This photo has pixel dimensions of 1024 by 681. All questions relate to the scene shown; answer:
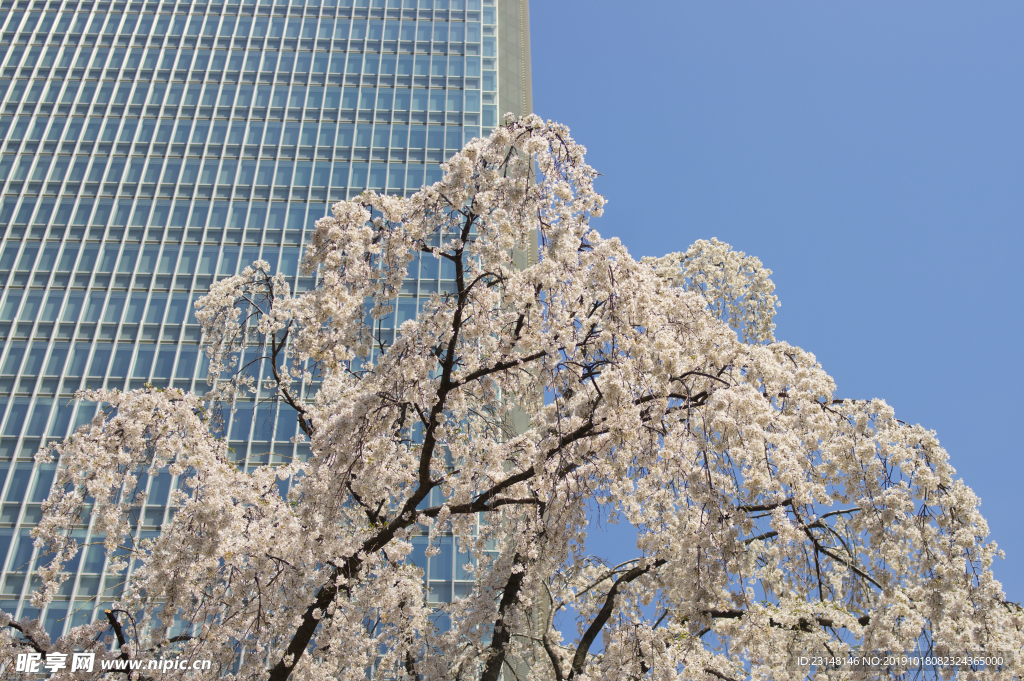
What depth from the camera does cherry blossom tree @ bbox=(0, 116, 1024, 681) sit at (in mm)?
7008

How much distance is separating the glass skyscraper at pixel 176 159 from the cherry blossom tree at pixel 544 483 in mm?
15600

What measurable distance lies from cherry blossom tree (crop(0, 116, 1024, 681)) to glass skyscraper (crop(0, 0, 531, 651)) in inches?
614

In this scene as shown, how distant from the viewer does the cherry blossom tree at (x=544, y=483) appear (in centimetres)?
701

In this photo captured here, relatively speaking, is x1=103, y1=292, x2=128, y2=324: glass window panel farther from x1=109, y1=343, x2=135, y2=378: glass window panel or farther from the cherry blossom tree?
the cherry blossom tree

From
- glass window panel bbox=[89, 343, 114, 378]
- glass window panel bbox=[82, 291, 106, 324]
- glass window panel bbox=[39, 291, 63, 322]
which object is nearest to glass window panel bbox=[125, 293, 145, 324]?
glass window panel bbox=[82, 291, 106, 324]

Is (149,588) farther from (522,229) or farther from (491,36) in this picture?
(491,36)

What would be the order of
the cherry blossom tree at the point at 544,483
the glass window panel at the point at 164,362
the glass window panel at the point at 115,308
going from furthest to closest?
1. the glass window panel at the point at 115,308
2. the glass window panel at the point at 164,362
3. the cherry blossom tree at the point at 544,483

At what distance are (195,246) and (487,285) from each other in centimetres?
2483

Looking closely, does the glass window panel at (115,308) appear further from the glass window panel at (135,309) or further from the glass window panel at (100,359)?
the glass window panel at (100,359)

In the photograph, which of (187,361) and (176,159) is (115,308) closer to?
(187,361)

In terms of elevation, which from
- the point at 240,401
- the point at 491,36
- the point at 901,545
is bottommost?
the point at 901,545

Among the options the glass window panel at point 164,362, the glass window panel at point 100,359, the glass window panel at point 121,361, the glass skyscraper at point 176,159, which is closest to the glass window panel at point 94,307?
the glass skyscraper at point 176,159

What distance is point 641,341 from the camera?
7.41m

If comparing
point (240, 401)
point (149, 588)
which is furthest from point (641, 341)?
point (240, 401)
